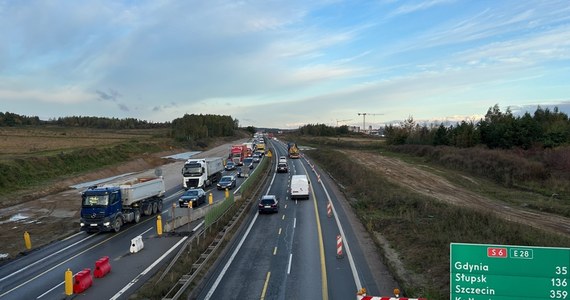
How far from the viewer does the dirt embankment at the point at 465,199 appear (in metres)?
34.4

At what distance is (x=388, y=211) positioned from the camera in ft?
115

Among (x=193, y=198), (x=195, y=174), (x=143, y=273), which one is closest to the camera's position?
(x=143, y=273)

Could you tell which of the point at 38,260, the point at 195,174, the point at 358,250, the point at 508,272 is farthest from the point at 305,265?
the point at 195,174

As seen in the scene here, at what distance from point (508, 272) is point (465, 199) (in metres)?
40.7

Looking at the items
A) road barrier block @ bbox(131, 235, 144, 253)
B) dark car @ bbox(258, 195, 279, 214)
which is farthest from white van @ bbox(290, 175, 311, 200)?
road barrier block @ bbox(131, 235, 144, 253)

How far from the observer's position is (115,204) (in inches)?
1206

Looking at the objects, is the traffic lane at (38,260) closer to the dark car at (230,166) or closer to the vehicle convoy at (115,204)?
the vehicle convoy at (115,204)

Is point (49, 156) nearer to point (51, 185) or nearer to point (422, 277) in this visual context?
point (51, 185)

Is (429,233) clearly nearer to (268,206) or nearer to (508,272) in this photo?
(268,206)

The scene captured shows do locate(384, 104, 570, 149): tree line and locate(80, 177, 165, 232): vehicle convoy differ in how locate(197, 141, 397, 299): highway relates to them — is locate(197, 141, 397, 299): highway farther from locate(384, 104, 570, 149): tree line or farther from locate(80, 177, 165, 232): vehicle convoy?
locate(384, 104, 570, 149): tree line

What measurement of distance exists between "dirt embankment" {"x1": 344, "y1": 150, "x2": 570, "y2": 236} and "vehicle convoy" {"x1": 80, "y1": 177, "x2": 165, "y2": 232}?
25823 millimetres

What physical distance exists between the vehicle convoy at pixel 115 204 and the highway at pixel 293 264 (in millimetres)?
8691

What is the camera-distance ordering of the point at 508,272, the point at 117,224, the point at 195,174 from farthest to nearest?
the point at 195,174
the point at 117,224
the point at 508,272

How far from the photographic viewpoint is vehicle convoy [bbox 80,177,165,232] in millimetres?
29547
